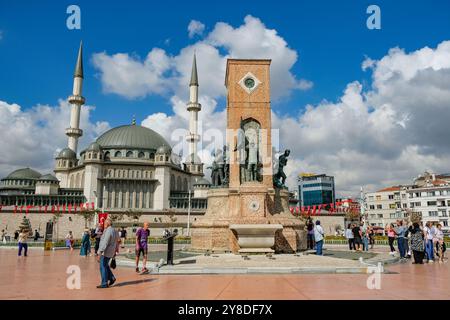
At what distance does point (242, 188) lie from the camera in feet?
59.6

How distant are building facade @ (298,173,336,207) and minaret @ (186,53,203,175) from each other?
6105cm

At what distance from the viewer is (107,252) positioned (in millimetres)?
8992

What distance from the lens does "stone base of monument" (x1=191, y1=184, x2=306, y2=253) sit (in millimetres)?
17406

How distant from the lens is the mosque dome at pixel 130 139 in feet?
272

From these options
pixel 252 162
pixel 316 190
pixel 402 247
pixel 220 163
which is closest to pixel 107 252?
pixel 252 162

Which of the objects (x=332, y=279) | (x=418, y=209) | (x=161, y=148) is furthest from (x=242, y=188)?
(x=418, y=209)

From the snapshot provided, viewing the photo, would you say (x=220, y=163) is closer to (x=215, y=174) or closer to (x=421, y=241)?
(x=215, y=174)

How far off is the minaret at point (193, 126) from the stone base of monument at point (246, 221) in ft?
216

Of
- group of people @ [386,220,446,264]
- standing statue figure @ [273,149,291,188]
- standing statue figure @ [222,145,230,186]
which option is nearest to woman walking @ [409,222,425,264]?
group of people @ [386,220,446,264]

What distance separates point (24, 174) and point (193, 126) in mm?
42341

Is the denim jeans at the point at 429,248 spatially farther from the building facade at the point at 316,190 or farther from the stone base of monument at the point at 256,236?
the building facade at the point at 316,190

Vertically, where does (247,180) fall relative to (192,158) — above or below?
below

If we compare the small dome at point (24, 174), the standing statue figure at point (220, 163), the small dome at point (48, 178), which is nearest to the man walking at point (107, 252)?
the standing statue figure at point (220, 163)
